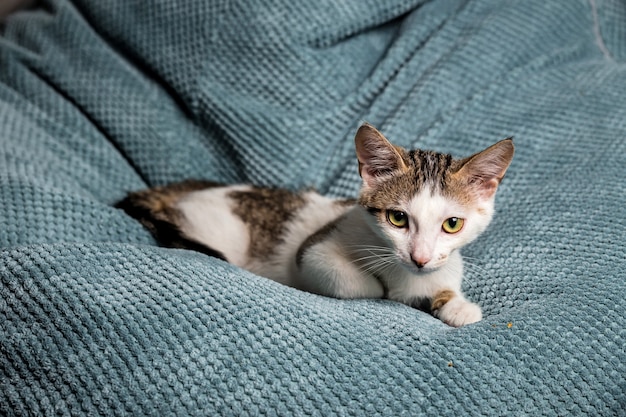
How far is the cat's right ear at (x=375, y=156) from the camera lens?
1.01 meters

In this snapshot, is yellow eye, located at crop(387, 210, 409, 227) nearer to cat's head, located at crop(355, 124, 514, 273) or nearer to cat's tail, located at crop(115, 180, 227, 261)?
cat's head, located at crop(355, 124, 514, 273)

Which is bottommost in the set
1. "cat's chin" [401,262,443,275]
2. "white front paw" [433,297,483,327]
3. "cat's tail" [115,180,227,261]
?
"cat's tail" [115,180,227,261]

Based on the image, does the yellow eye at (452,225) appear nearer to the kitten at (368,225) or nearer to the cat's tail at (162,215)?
the kitten at (368,225)

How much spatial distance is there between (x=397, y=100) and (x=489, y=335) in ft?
2.48

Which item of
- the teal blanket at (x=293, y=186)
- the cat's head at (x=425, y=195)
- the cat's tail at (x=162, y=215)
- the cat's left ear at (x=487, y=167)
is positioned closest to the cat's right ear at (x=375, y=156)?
the cat's head at (x=425, y=195)

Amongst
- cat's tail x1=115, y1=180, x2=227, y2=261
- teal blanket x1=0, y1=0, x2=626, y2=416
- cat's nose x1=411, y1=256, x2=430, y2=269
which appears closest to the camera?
teal blanket x1=0, y1=0, x2=626, y2=416

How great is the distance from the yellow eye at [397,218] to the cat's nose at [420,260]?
7 centimetres

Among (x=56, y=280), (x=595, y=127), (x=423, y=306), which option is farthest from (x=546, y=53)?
(x=56, y=280)

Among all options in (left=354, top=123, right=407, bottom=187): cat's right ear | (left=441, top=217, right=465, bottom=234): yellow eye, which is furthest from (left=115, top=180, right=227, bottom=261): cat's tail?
(left=441, top=217, right=465, bottom=234): yellow eye

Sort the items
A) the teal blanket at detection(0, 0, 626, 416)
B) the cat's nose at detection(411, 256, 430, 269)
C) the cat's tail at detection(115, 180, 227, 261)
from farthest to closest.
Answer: the cat's tail at detection(115, 180, 227, 261), the cat's nose at detection(411, 256, 430, 269), the teal blanket at detection(0, 0, 626, 416)

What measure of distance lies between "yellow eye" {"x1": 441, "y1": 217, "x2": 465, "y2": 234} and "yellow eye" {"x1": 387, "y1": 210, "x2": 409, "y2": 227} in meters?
0.06

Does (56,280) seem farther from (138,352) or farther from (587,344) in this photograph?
(587,344)

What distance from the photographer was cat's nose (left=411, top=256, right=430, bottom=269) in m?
0.95

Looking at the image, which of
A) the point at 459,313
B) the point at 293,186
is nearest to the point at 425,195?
the point at 459,313
